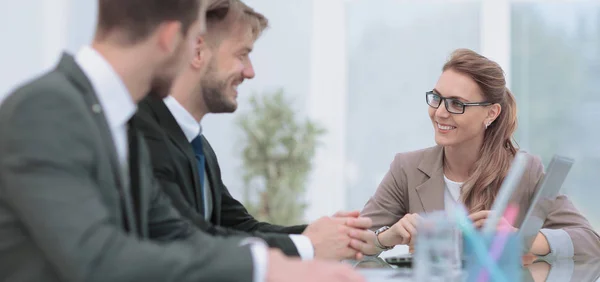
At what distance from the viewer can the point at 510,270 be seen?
1352 millimetres

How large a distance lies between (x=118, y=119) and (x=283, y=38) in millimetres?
5891

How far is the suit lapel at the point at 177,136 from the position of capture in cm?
206

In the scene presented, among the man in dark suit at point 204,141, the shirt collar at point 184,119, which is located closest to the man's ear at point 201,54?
the man in dark suit at point 204,141

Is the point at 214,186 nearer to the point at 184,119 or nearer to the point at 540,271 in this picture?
the point at 184,119

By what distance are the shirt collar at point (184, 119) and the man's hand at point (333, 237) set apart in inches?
17.2

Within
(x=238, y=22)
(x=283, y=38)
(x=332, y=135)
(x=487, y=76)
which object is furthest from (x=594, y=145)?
(x=238, y=22)

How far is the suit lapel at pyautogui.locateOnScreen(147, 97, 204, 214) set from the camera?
2.06 metres

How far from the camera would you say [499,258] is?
4.39 ft

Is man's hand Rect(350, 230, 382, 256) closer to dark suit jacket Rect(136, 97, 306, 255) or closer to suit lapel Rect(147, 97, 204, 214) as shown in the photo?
dark suit jacket Rect(136, 97, 306, 255)

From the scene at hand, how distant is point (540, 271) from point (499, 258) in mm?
875

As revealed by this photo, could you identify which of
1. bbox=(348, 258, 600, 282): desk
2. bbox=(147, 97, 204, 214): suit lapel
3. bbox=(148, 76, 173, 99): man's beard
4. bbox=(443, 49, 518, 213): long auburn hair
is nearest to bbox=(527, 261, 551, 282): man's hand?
bbox=(348, 258, 600, 282): desk

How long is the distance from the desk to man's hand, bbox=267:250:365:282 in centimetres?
64

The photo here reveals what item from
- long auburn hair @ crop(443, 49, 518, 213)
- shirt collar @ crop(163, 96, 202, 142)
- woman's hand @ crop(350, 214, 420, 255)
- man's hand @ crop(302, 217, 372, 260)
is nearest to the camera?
man's hand @ crop(302, 217, 372, 260)

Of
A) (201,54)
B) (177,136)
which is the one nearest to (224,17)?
(201,54)
